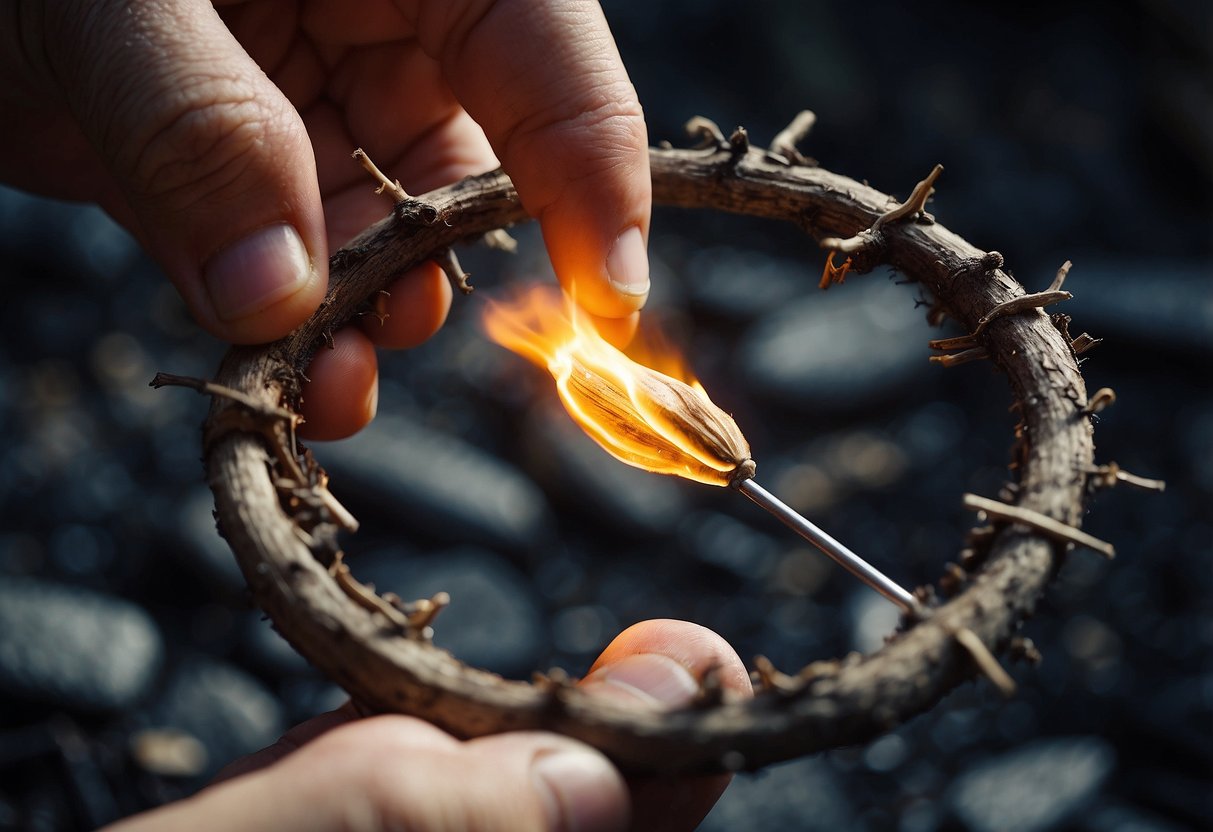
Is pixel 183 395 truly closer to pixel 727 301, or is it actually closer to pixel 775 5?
pixel 727 301

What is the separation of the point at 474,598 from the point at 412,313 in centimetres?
158

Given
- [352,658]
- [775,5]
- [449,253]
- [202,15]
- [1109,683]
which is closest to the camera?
[352,658]

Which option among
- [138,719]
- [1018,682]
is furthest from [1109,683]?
[138,719]

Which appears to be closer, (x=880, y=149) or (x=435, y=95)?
(x=435, y=95)

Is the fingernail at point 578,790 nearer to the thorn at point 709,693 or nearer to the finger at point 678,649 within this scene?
the thorn at point 709,693

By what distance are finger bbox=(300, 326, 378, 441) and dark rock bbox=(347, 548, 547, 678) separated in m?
1.32

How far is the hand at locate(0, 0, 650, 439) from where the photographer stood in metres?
2.15

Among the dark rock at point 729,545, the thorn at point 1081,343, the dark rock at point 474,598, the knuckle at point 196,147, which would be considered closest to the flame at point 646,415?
the thorn at point 1081,343

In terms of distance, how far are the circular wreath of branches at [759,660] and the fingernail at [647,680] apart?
0.28 metres

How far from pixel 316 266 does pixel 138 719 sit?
2555mm

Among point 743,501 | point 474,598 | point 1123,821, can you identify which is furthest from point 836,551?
point 1123,821

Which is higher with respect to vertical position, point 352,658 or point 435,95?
point 435,95

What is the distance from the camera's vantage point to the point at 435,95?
360cm

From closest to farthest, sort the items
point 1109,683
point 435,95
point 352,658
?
point 352,658 < point 435,95 < point 1109,683
